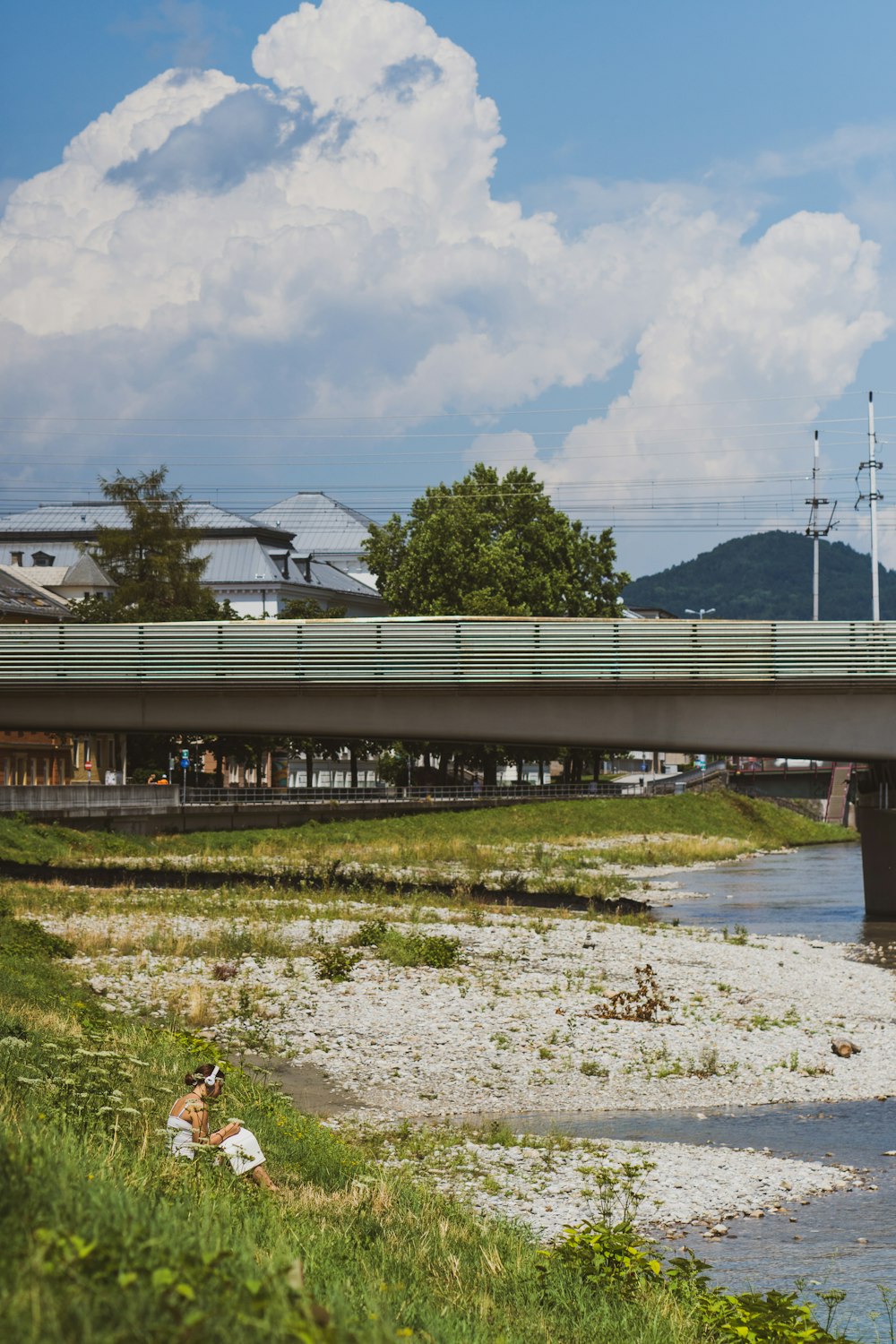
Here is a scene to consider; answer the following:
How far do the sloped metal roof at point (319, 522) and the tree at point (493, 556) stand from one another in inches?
2463

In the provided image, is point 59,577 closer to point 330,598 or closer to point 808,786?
point 330,598

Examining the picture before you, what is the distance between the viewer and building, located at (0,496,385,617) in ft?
438

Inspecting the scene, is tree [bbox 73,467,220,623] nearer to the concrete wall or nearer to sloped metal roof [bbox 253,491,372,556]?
the concrete wall

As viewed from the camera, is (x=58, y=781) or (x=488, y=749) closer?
(x=58, y=781)

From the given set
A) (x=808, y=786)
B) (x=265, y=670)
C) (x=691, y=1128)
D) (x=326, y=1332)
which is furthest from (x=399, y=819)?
(x=326, y=1332)

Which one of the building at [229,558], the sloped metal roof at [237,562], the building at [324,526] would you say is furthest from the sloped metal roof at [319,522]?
the sloped metal roof at [237,562]

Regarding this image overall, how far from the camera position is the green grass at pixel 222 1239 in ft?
18.3

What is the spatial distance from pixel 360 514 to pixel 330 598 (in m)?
35.6

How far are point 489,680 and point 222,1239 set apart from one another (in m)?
36.2

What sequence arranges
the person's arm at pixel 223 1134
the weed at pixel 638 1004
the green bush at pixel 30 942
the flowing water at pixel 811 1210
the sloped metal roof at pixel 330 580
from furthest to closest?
1. the sloped metal roof at pixel 330 580
2. the green bush at pixel 30 942
3. the weed at pixel 638 1004
4. the flowing water at pixel 811 1210
5. the person's arm at pixel 223 1134

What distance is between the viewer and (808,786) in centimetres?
11962

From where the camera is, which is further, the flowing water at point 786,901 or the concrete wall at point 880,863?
the concrete wall at point 880,863

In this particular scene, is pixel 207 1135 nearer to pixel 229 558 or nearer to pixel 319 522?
pixel 229 558

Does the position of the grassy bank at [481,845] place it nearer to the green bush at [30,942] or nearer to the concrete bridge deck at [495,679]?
the concrete bridge deck at [495,679]
